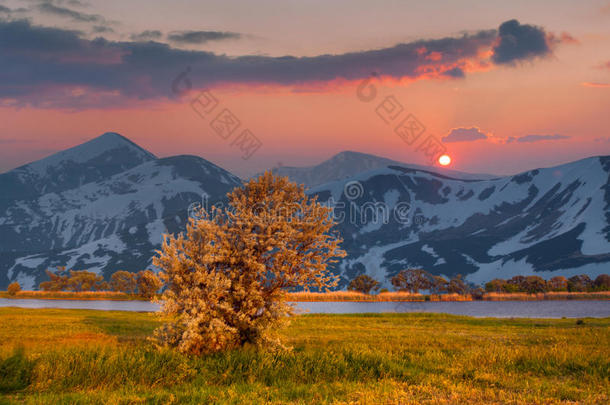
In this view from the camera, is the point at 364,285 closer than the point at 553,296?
No

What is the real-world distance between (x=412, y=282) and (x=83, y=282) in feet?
298

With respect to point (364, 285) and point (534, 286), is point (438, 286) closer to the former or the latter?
point (364, 285)

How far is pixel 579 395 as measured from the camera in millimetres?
13328

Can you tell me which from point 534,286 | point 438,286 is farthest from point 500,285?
point 438,286

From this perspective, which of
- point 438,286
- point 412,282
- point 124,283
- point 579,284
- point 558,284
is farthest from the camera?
point 124,283

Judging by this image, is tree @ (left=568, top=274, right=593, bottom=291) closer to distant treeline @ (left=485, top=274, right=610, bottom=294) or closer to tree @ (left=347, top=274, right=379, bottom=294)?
distant treeline @ (left=485, top=274, right=610, bottom=294)

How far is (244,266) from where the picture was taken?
19.4m

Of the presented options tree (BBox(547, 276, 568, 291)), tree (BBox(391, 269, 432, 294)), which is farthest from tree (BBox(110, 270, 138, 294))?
tree (BBox(547, 276, 568, 291))

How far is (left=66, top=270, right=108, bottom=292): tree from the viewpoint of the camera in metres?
Result: 131

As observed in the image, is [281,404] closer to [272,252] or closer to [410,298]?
[272,252]

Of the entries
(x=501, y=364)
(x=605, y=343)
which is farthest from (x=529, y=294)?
(x=501, y=364)

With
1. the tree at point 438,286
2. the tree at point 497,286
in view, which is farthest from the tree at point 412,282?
the tree at point 497,286

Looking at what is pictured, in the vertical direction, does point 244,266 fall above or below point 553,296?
above

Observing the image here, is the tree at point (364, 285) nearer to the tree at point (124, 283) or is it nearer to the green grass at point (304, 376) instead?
the tree at point (124, 283)
